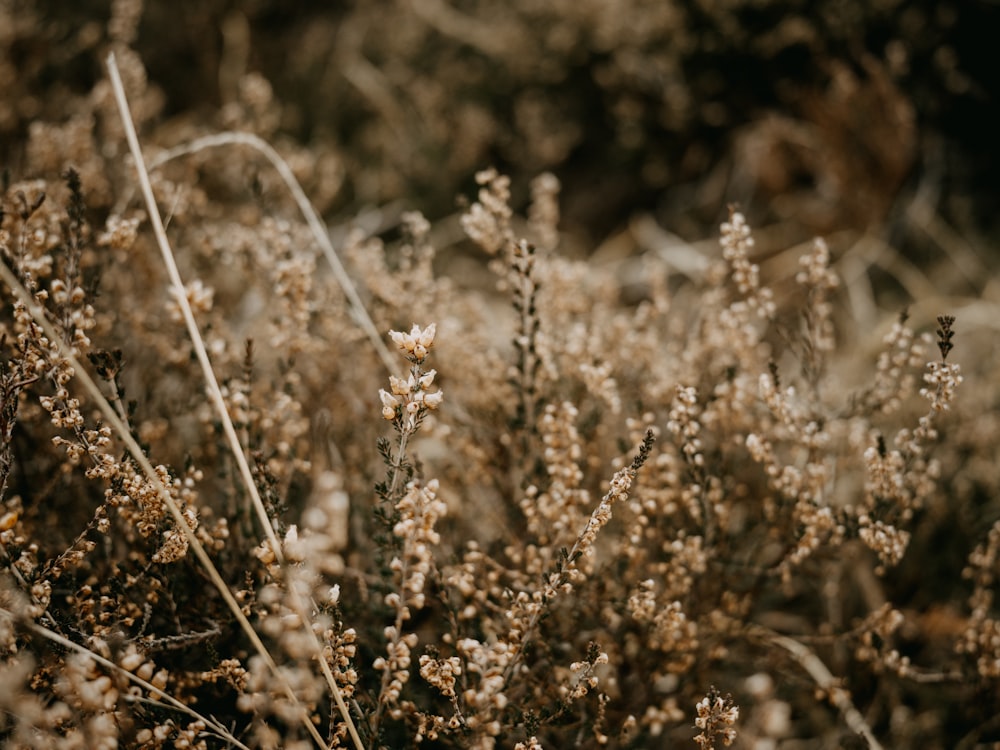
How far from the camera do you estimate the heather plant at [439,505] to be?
92 cm

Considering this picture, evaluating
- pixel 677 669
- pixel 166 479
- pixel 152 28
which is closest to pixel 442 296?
pixel 166 479

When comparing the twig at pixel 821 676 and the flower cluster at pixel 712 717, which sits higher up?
the twig at pixel 821 676

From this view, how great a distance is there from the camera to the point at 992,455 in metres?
1.91

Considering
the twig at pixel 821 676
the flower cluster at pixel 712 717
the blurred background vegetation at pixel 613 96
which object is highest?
the blurred background vegetation at pixel 613 96

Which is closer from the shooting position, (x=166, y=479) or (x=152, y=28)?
(x=166, y=479)

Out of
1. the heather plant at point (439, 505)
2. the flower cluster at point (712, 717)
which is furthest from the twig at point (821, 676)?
the flower cluster at point (712, 717)

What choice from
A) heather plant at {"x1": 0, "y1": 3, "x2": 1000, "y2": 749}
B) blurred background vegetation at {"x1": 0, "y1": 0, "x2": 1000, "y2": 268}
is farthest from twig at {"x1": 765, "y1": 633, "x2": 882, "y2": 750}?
blurred background vegetation at {"x1": 0, "y1": 0, "x2": 1000, "y2": 268}

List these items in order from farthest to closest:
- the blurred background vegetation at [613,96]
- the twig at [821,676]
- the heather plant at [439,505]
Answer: the blurred background vegetation at [613,96]
the twig at [821,676]
the heather plant at [439,505]

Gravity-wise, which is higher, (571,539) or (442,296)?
(442,296)

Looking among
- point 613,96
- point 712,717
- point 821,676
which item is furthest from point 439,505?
point 613,96

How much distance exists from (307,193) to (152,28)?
120cm

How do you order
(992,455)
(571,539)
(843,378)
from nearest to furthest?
(571,539), (992,455), (843,378)

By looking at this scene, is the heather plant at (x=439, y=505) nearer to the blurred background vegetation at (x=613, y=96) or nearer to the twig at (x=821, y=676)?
the twig at (x=821, y=676)

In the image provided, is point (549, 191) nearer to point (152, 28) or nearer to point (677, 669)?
point (677, 669)
